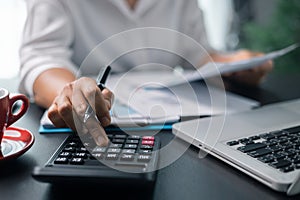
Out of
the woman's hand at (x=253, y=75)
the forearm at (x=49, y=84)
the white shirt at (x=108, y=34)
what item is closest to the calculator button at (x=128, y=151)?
the forearm at (x=49, y=84)

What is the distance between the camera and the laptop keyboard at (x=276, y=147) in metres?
0.50

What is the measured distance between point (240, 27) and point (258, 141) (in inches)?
66.6

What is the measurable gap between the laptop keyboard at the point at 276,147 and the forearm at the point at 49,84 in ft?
1.22

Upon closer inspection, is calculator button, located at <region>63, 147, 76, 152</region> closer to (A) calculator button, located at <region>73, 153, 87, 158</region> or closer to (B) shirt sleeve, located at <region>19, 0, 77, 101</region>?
(A) calculator button, located at <region>73, 153, 87, 158</region>

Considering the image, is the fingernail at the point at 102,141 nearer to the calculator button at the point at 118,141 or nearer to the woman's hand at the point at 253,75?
the calculator button at the point at 118,141

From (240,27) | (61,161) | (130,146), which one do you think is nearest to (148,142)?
(130,146)

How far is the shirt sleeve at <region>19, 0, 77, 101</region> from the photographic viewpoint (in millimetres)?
856

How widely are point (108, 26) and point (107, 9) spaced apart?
5 centimetres

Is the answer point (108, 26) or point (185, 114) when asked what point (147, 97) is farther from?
point (108, 26)

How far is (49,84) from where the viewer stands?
79cm

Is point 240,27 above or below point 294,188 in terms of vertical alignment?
below

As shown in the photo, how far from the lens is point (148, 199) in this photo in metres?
0.46

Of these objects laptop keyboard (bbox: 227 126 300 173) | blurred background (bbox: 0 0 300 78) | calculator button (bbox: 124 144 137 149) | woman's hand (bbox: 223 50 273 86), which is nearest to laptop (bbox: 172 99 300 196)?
laptop keyboard (bbox: 227 126 300 173)

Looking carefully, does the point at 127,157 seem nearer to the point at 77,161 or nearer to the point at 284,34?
the point at 77,161
